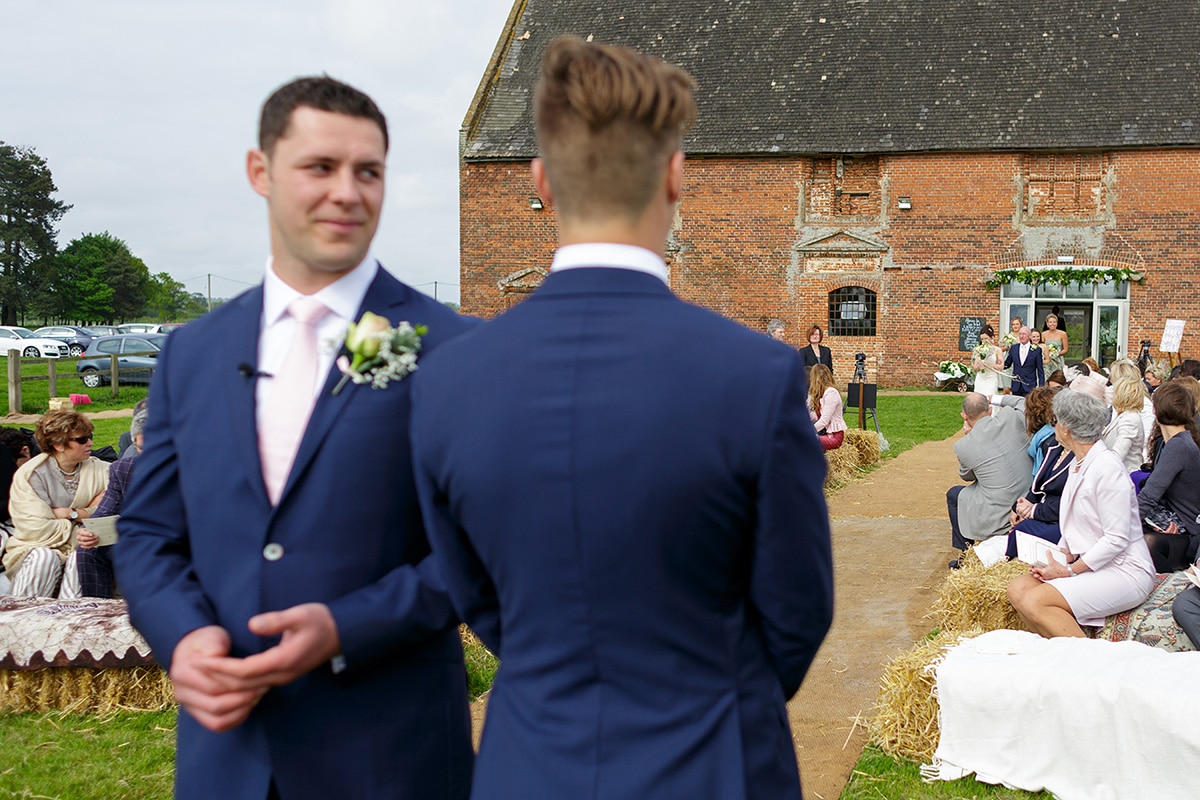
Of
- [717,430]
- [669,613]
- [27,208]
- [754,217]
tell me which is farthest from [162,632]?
[27,208]

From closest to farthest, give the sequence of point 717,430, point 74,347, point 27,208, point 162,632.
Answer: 1. point 717,430
2. point 162,632
3. point 74,347
4. point 27,208

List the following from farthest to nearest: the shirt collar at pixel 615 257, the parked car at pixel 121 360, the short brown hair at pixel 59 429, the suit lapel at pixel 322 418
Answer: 1. the parked car at pixel 121 360
2. the short brown hair at pixel 59 429
3. the suit lapel at pixel 322 418
4. the shirt collar at pixel 615 257

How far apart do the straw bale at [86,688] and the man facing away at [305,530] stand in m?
4.18

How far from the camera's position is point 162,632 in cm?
225

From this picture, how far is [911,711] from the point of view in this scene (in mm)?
5367


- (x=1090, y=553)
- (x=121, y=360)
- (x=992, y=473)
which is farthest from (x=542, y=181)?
(x=121, y=360)

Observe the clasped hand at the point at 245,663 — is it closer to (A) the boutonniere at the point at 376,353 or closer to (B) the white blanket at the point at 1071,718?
(A) the boutonniere at the point at 376,353

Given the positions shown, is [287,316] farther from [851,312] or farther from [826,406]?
[851,312]

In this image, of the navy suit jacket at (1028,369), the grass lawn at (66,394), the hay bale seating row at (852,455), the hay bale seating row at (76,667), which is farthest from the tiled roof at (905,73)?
the hay bale seating row at (76,667)

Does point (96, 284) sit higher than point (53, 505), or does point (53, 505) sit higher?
point (96, 284)

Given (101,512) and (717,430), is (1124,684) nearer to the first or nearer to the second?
(717,430)

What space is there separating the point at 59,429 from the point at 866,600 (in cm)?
584

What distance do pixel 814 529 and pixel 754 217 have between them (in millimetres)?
27949

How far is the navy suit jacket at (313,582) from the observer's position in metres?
2.27
